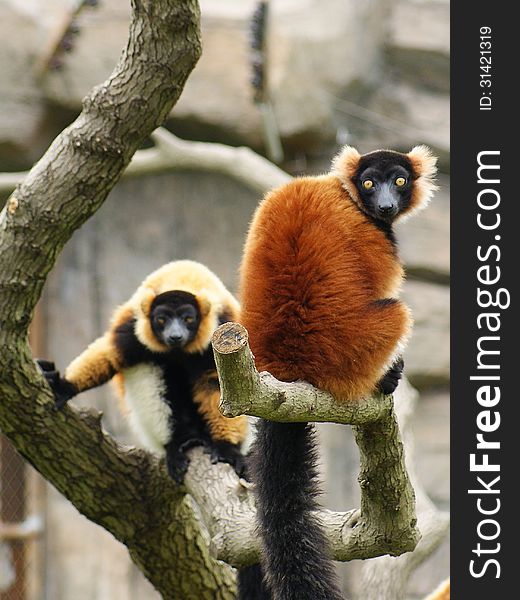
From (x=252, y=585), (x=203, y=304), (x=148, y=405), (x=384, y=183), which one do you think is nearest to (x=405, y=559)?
(x=252, y=585)

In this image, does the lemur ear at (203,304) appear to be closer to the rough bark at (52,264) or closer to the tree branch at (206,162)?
the rough bark at (52,264)

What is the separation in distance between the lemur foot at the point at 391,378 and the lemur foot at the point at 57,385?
1.72m

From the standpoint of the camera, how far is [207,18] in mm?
7684

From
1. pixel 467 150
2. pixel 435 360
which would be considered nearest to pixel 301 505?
pixel 467 150

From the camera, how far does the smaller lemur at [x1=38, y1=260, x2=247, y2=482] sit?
477 cm

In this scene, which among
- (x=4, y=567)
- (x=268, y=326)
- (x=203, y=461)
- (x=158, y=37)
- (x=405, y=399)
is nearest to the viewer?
(x=268, y=326)

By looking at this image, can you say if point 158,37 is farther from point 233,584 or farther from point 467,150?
point 233,584

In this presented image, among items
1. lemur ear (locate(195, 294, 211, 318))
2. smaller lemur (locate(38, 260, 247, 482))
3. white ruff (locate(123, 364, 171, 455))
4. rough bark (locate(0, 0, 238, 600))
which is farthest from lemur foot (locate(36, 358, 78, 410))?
lemur ear (locate(195, 294, 211, 318))

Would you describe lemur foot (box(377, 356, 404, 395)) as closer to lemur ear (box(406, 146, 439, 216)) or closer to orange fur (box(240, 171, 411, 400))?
orange fur (box(240, 171, 411, 400))

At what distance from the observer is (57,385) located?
172 inches

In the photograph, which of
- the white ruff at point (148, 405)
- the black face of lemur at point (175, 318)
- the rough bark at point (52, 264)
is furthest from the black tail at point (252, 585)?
the black face of lemur at point (175, 318)

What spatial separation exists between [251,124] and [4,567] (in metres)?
3.96

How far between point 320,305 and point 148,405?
2.11 metres

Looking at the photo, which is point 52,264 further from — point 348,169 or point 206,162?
→ point 206,162
